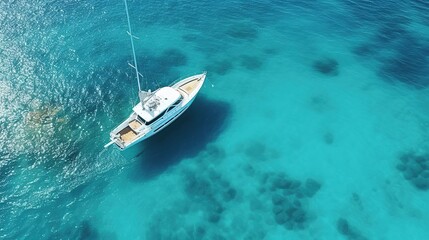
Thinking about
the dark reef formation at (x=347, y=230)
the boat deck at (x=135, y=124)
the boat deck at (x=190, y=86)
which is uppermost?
the boat deck at (x=190, y=86)

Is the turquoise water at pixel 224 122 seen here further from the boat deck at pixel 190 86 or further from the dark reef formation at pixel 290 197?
the boat deck at pixel 190 86

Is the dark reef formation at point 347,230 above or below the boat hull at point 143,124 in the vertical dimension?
below

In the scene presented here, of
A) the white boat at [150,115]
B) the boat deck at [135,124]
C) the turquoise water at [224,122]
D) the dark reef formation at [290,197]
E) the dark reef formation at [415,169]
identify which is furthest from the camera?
the boat deck at [135,124]

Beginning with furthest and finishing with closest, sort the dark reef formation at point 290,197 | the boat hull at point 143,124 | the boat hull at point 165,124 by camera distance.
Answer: the boat hull at point 165,124, the boat hull at point 143,124, the dark reef formation at point 290,197

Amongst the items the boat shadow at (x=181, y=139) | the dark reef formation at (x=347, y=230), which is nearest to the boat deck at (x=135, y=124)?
the boat shadow at (x=181, y=139)

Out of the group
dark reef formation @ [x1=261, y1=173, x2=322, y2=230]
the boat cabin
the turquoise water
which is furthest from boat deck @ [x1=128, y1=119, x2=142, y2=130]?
dark reef formation @ [x1=261, y1=173, x2=322, y2=230]

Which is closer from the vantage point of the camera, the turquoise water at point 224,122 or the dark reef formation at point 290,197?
the dark reef formation at point 290,197

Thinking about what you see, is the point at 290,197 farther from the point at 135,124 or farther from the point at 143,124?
the point at 135,124
